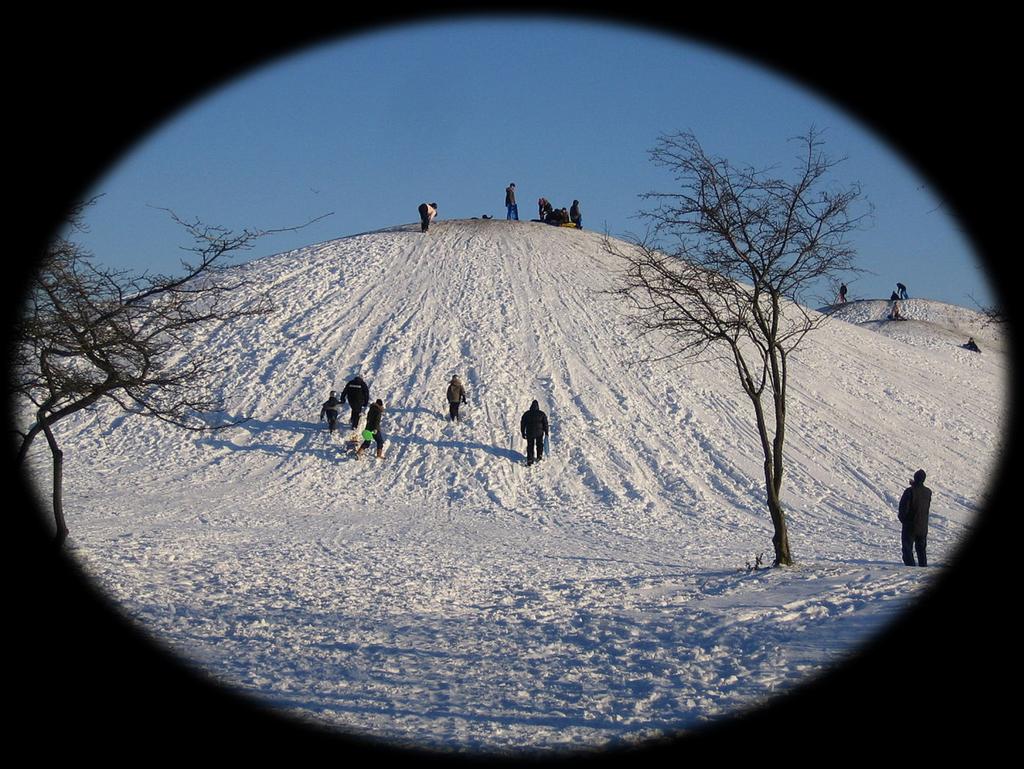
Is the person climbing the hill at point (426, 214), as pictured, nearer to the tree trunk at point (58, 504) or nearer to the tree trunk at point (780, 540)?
the tree trunk at point (58, 504)

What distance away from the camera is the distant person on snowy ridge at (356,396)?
23969mm

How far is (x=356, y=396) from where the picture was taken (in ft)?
79.2

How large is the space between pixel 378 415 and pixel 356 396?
1.59 metres

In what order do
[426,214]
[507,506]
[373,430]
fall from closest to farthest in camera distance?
[507,506] < [373,430] < [426,214]

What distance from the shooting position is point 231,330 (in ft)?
100

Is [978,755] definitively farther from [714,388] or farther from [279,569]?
[714,388]

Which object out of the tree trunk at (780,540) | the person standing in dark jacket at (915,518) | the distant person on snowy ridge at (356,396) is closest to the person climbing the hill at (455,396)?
the distant person on snowy ridge at (356,396)

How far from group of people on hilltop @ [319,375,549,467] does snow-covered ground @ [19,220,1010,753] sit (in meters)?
0.54

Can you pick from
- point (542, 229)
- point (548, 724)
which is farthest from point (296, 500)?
point (542, 229)

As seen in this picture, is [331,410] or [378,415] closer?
[378,415]

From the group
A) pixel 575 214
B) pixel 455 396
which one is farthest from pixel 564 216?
pixel 455 396

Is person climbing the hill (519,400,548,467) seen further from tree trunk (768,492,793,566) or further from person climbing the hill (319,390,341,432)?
tree trunk (768,492,793,566)

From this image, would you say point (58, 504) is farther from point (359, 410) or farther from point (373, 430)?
point (359, 410)

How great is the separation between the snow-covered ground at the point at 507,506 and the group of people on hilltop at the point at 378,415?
1.76 feet
